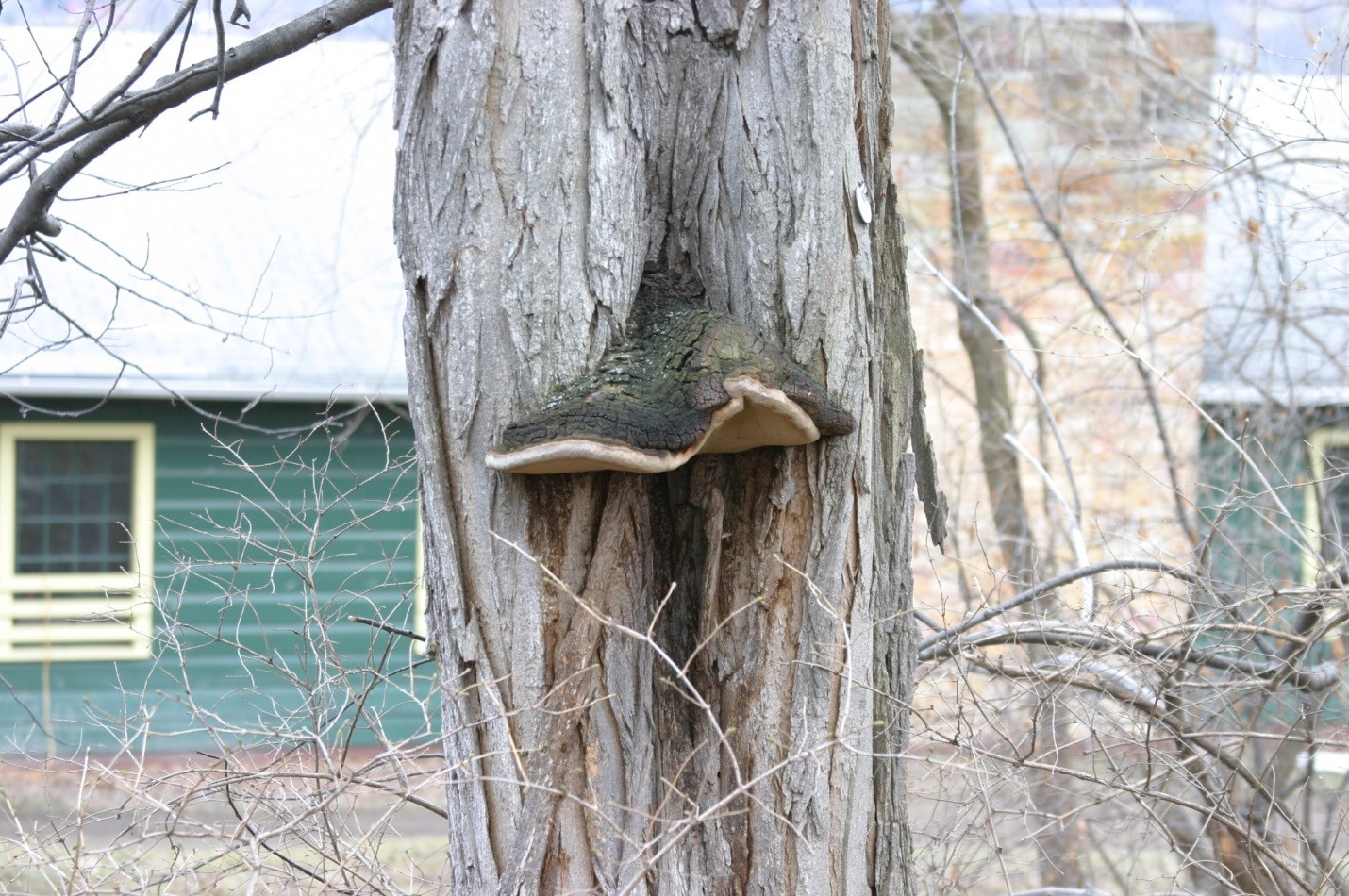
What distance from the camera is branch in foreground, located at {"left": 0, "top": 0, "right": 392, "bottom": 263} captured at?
287 centimetres

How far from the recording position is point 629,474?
7.08ft

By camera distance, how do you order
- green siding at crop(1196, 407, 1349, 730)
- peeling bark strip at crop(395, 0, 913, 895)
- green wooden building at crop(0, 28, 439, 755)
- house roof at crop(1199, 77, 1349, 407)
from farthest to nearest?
green wooden building at crop(0, 28, 439, 755) → house roof at crop(1199, 77, 1349, 407) → green siding at crop(1196, 407, 1349, 730) → peeling bark strip at crop(395, 0, 913, 895)

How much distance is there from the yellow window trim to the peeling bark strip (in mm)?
7978

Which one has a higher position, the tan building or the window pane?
the tan building

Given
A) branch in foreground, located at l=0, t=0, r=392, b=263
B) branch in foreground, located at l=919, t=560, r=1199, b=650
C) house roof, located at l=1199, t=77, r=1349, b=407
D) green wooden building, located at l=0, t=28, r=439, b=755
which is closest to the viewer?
branch in foreground, located at l=0, t=0, r=392, b=263

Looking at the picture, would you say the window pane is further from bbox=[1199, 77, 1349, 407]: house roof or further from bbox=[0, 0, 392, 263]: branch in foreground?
bbox=[1199, 77, 1349, 407]: house roof

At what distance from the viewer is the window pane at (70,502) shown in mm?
9586

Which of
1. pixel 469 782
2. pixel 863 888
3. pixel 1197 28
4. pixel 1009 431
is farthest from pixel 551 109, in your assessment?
pixel 1197 28

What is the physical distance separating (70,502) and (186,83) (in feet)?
25.7

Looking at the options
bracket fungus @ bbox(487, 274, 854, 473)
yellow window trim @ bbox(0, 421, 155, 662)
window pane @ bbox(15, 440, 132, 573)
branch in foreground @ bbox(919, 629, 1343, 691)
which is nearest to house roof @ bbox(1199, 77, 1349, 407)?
branch in foreground @ bbox(919, 629, 1343, 691)

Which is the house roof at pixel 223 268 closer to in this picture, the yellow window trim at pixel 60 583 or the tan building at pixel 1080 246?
the yellow window trim at pixel 60 583

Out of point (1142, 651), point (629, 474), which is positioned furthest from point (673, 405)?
point (1142, 651)

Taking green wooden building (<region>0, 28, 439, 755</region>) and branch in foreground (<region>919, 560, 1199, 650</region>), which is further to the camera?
green wooden building (<region>0, 28, 439, 755</region>)

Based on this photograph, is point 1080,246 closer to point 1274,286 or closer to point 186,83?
point 1274,286
